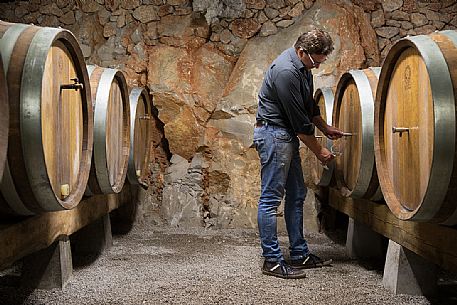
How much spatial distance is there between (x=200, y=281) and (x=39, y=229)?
3.19 ft

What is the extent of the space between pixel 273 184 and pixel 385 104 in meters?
0.82

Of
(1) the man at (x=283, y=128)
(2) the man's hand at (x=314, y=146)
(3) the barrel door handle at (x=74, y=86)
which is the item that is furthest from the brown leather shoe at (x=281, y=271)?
(3) the barrel door handle at (x=74, y=86)

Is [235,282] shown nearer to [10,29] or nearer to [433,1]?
[10,29]

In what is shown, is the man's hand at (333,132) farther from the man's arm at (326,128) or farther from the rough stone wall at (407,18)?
the rough stone wall at (407,18)

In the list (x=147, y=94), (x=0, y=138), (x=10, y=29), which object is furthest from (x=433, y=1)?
(x=0, y=138)

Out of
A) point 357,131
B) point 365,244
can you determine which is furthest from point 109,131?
point 365,244

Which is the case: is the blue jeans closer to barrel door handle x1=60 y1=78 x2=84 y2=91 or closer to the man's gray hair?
the man's gray hair

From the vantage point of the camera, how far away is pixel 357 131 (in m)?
3.62

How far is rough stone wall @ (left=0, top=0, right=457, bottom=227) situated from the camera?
5.48m

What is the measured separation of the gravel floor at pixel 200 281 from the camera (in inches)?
112

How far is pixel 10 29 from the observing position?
7.47ft

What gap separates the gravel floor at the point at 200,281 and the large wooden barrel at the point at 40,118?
1.81 ft

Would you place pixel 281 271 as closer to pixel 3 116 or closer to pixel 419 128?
pixel 419 128

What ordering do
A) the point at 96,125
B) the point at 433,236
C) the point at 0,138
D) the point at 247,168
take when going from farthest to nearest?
the point at 247,168
the point at 96,125
the point at 433,236
the point at 0,138
